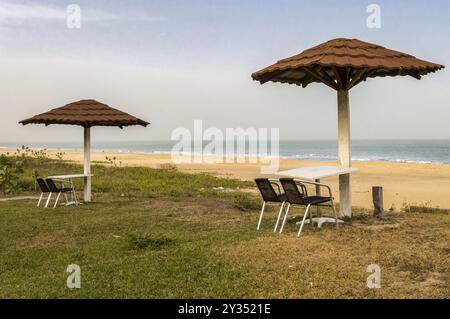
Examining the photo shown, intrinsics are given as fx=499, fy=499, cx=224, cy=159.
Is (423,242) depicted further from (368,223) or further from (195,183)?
(195,183)

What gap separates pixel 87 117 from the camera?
41.8 ft

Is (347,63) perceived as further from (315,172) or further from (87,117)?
(87,117)

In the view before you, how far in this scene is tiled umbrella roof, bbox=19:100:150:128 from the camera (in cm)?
1268

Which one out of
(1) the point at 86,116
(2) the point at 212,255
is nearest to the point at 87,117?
(1) the point at 86,116

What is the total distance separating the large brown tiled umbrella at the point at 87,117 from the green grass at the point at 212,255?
7.91ft

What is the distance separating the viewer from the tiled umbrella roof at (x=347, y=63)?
27.0 ft

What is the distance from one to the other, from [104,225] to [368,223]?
5100 millimetres

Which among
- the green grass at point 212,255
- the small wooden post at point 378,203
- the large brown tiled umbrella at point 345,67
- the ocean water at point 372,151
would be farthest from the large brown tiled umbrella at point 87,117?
the ocean water at point 372,151

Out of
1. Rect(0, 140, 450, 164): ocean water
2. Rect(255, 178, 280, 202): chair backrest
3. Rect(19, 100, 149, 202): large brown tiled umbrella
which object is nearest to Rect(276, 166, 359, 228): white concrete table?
Rect(255, 178, 280, 202): chair backrest

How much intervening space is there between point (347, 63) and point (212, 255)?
12.7ft

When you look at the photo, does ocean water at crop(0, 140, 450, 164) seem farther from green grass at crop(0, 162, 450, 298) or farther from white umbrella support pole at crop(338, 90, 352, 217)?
green grass at crop(0, 162, 450, 298)

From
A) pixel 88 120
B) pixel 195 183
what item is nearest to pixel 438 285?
pixel 88 120

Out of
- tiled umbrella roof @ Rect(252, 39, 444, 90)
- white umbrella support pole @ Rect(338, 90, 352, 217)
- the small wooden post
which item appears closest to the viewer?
tiled umbrella roof @ Rect(252, 39, 444, 90)

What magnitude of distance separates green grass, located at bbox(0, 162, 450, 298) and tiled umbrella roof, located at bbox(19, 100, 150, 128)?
8.01 feet
